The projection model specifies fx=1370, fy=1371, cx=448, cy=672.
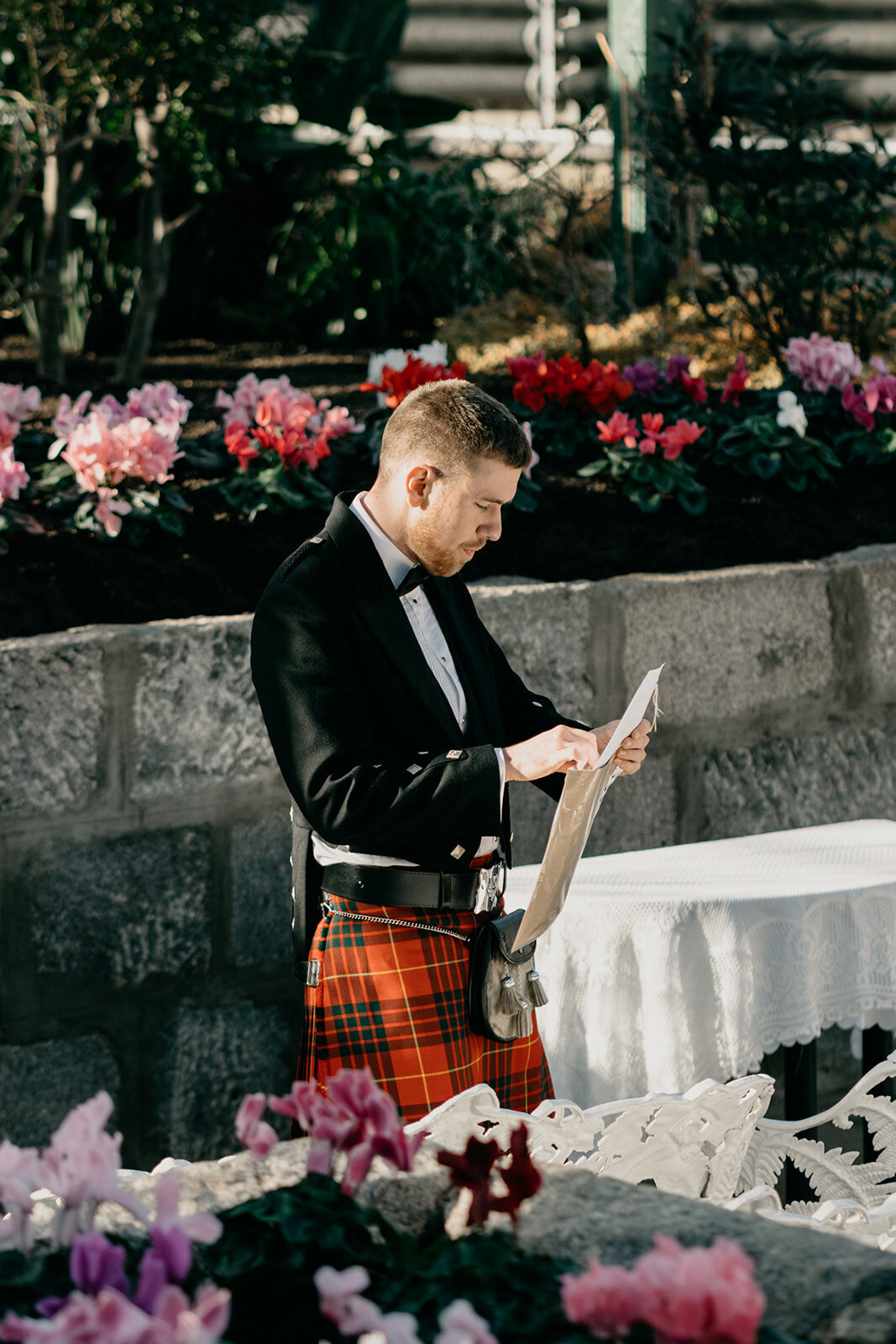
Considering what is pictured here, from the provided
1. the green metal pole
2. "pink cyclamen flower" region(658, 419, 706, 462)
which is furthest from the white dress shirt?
the green metal pole

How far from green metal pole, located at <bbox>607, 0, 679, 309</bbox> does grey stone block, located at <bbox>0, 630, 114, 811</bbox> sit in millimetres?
3757

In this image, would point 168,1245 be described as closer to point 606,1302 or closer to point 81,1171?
point 81,1171

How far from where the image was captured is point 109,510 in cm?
358

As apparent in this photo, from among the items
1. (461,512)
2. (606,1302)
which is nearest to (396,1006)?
(461,512)

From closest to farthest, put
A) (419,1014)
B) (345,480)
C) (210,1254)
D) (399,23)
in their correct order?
1. (210,1254)
2. (419,1014)
3. (345,480)
4. (399,23)

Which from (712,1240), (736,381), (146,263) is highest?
(146,263)

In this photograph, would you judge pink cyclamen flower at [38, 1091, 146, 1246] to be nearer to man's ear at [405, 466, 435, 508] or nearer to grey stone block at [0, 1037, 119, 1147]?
man's ear at [405, 466, 435, 508]

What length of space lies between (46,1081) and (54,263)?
3.33 metres

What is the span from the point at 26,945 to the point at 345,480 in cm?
173

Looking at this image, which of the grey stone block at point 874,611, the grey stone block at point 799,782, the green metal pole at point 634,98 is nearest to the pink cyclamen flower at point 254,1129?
the grey stone block at point 799,782

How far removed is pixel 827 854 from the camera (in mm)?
2965

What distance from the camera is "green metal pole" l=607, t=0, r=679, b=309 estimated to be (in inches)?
226

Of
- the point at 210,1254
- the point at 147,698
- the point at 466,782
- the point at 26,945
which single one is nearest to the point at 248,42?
the point at 147,698

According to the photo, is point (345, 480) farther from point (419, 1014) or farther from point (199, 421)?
point (419, 1014)
